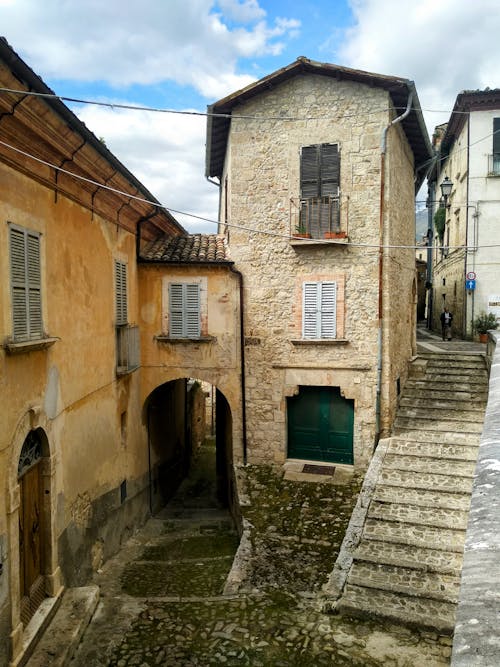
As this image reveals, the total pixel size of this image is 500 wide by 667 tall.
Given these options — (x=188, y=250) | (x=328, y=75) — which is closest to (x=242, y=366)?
(x=188, y=250)

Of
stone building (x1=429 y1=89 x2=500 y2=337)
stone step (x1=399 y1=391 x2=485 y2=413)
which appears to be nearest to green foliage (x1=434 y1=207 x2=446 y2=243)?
stone building (x1=429 y1=89 x2=500 y2=337)

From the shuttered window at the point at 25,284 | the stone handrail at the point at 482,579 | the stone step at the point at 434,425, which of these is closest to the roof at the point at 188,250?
the shuttered window at the point at 25,284

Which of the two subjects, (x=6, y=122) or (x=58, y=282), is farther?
(x=58, y=282)

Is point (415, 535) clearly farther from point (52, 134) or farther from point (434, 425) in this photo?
point (52, 134)

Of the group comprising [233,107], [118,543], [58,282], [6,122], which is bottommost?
[118,543]

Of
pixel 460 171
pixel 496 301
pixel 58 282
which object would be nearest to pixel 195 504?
pixel 58 282

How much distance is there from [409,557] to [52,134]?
8707 millimetres

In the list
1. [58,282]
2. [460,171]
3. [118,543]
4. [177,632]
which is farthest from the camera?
[460,171]

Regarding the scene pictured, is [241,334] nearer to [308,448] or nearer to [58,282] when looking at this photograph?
[308,448]

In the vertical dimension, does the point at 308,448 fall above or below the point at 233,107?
below

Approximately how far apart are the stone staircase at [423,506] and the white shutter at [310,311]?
10.6 feet

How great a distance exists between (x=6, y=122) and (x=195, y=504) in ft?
42.2

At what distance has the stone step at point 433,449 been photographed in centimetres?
1084

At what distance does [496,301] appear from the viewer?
19.1 meters
